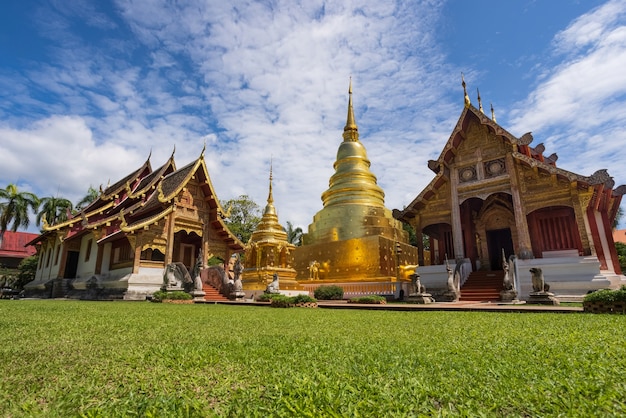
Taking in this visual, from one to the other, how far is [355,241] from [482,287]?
272 inches

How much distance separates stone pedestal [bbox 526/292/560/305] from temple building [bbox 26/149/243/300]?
1299 cm

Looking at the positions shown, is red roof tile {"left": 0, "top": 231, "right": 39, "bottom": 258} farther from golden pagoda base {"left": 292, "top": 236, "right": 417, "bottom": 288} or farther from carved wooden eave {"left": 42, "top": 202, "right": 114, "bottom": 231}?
golden pagoda base {"left": 292, "top": 236, "right": 417, "bottom": 288}

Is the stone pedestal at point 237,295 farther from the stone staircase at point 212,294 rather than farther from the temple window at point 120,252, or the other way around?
the temple window at point 120,252

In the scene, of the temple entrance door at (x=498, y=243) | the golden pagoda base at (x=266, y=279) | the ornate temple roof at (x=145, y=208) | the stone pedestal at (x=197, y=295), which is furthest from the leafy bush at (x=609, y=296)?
the ornate temple roof at (x=145, y=208)

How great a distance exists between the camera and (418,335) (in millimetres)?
3895

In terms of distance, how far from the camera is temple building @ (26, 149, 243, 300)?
1515 centimetres

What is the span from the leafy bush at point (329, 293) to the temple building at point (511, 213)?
12.6ft

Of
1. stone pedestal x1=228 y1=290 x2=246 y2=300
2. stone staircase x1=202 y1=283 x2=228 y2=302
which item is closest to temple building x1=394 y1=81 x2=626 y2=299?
stone pedestal x1=228 y1=290 x2=246 y2=300

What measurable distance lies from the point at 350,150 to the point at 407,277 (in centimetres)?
888

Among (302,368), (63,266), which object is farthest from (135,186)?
(302,368)

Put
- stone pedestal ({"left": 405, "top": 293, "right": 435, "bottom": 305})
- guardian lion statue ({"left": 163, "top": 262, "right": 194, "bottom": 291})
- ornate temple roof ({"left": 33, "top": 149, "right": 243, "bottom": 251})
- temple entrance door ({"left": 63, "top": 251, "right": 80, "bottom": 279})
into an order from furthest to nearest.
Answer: temple entrance door ({"left": 63, "top": 251, "right": 80, "bottom": 279}), ornate temple roof ({"left": 33, "top": 149, "right": 243, "bottom": 251}), guardian lion statue ({"left": 163, "top": 262, "right": 194, "bottom": 291}), stone pedestal ({"left": 405, "top": 293, "right": 435, "bottom": 305})

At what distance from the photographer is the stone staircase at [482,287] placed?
12.0m

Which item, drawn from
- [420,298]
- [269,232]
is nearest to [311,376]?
[420,298]

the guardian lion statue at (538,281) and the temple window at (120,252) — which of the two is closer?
the guardian lion statue at (538,281)
